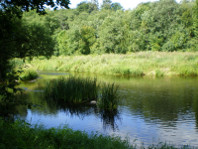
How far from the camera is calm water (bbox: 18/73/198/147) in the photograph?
22.0 feet

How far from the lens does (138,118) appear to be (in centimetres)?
842

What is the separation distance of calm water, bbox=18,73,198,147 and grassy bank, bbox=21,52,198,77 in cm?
908

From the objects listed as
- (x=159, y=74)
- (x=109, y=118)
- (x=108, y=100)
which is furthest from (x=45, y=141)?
(x=159, y=74)

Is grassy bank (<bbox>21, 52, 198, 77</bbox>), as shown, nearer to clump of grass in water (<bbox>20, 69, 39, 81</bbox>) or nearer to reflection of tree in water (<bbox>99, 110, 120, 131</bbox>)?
clump of grass in water (<bbox>20, 69, 39, 81</bbox>)

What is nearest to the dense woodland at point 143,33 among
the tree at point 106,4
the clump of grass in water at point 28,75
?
the clump of grass in water at point 28,75

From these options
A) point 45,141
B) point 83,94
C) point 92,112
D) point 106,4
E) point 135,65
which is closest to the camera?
point 45,141

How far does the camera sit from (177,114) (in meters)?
8.91

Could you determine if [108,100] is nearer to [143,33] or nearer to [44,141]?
[44,141]

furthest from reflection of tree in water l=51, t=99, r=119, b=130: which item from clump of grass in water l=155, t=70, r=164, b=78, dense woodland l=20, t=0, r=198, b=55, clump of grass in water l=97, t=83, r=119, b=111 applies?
dense woodland l=20, t=0, r=198, b=55

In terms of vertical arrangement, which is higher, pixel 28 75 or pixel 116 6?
pixel 116 6

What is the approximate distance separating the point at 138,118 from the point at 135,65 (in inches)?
585

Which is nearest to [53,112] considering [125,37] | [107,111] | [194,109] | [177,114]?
[107,111]

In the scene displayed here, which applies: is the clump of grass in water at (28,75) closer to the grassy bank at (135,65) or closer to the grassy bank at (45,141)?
the grassy bank at (135,65)

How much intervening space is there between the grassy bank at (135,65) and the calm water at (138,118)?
9081 mm
